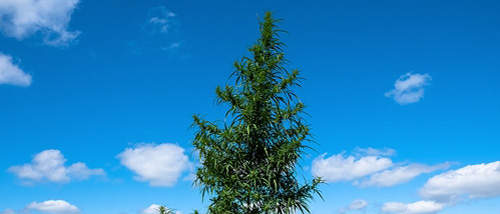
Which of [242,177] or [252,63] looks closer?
[242,177]

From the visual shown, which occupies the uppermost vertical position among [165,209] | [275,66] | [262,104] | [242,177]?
[275,66]

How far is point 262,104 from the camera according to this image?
10.4 metres

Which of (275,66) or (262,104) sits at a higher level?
(275,66)

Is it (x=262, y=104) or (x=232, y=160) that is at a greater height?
(x=262, y=104)

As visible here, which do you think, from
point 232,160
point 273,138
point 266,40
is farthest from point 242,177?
point 266,40

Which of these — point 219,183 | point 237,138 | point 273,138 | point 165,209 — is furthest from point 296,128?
point 165,209

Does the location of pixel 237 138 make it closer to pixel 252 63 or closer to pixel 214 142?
pixel 214 142

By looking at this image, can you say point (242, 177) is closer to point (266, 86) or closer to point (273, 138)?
point (273, 138)

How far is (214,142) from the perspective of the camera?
10289 millimetres

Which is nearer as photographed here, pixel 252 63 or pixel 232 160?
pixel 232 160

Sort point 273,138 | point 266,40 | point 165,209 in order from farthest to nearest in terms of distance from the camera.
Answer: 1. point 266,40
2. point 273,138
3. point 165,209

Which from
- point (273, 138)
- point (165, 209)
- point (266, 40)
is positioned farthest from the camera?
point (266, 40)

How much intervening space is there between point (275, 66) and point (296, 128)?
1532 millimetres

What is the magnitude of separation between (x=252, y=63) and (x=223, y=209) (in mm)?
3259
